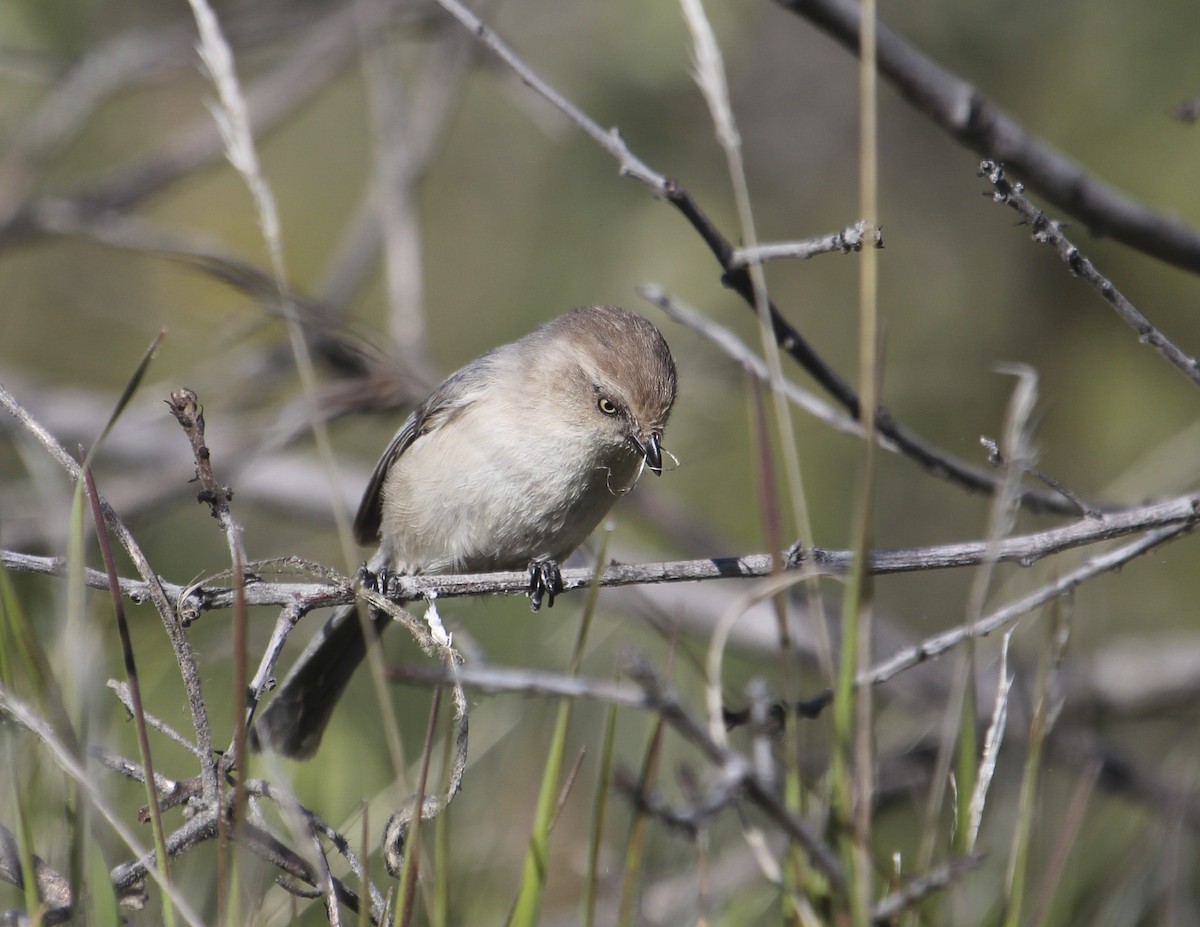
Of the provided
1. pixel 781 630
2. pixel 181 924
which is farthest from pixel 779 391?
pixel 181 924

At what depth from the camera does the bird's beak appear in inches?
143

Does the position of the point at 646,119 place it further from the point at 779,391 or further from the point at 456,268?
the point at 779,391

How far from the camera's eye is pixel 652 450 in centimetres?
369

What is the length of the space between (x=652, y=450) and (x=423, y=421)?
1162mm

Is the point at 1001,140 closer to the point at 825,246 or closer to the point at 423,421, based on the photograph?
the point at 825,246

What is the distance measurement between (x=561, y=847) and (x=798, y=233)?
428cm

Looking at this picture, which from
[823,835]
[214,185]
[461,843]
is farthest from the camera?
[214,185]

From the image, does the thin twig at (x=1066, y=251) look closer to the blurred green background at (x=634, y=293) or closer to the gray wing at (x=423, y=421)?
the blurred green background at (x=634, y=293)

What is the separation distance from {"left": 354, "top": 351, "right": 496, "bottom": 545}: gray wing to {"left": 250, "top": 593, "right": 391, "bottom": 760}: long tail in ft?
2.06

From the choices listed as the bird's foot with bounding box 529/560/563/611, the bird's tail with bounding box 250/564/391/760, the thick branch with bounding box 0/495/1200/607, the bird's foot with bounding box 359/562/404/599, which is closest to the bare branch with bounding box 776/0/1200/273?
the thick branch with bounding box 0/495/1200/607

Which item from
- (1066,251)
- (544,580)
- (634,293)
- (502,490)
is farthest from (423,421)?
(1066,251)

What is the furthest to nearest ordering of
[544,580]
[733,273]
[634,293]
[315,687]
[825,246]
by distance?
1. [634,293]
2. [315,687]
3. [544,580]
4. [733,273]
5. [825,246]

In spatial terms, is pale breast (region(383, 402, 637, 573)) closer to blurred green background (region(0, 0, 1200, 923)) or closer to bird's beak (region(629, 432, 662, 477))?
bird's beak (region(629, 432, 662, 477))

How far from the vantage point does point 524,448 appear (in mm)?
3918
